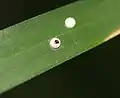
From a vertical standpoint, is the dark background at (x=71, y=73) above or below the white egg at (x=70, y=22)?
below

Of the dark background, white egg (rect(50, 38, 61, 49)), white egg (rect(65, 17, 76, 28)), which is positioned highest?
white egg (rect(65, 17, 76, 28))

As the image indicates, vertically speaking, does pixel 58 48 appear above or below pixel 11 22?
below

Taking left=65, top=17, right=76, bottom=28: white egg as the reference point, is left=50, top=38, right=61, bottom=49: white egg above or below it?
below

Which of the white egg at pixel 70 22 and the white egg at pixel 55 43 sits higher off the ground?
the white egg at pixel 70 22

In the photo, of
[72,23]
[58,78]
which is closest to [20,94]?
[58,78]

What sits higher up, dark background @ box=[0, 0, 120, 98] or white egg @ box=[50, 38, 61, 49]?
white egg @ box=[50, 38, 61, 49]

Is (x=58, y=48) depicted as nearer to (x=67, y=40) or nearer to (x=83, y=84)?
(x=67, y=40)

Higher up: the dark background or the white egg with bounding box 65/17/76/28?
the white egg with bounding box 65/17/76/28

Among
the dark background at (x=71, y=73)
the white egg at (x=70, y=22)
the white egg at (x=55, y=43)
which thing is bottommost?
the dark background at (x=71, y=73)
